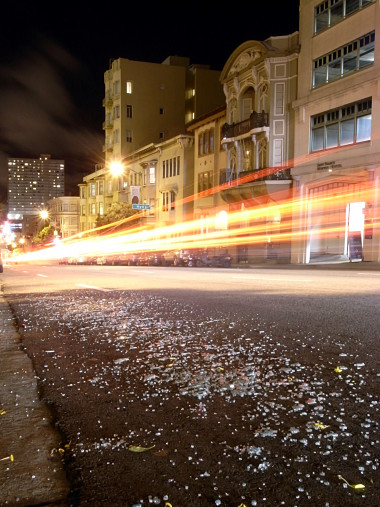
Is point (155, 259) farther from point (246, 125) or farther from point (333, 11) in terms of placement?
point (333, 11)

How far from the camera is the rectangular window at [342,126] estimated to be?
2539 cm

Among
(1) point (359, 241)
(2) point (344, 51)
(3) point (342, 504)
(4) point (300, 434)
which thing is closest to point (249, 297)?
(4) point (300, 434)

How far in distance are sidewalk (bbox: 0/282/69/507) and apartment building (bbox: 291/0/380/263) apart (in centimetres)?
2335

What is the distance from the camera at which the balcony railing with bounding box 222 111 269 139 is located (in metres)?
32.2

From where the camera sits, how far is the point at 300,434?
Answer: 119 inches

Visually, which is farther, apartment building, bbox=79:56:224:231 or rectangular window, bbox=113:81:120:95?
rectangular window, bbox=113:81:120:95

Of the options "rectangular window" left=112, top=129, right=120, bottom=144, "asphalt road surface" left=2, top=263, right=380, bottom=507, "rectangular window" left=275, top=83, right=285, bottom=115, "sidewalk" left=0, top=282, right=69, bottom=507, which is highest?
"rectangular window" left=112, top=129, right=120, bottom=144

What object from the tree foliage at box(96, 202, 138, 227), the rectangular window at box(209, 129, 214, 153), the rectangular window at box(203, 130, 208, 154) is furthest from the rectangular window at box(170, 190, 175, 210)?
the rectangular window at box(209, 129, 214, 153)

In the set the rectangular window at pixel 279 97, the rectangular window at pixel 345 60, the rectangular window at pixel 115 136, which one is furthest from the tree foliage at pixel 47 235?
the rectangular window at pixel 345 60

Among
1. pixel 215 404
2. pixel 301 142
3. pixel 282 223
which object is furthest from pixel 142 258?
pixel 215 404

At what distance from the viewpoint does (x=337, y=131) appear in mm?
27406

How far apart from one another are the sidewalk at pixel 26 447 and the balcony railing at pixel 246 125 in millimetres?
30180

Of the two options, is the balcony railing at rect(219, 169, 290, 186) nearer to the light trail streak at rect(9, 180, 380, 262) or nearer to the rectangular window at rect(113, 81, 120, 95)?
the light trail streak at rect(9, 180, 380, 262)

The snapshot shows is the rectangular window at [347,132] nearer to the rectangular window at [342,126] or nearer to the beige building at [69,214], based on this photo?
the rectangular window at [342,126]
